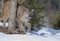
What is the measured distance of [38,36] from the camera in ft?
6.80

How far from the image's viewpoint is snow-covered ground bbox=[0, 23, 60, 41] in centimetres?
194

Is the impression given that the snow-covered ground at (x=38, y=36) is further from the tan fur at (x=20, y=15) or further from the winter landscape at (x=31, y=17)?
the tan fur at (x=20, y=15)

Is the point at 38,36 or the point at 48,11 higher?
the point at 48,11

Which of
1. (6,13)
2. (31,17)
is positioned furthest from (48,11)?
(6,13)

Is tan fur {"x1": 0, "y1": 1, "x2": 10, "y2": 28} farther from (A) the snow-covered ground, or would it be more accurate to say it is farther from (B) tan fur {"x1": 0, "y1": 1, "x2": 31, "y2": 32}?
(A) the snow-covered ground

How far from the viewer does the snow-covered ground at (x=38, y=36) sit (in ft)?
6.37

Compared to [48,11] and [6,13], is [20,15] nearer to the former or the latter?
[6,13]

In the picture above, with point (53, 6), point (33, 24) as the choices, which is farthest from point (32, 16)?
point (53, 6)

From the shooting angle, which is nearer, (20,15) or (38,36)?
(38,36)

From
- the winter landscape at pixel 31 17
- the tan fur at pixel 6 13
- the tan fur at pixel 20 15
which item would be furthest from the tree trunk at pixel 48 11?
the tan fur at pixel 6 13

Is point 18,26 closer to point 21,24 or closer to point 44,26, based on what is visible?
point 21,24

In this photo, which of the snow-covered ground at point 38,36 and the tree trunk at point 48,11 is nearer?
the snow-covered ground at point 38,36

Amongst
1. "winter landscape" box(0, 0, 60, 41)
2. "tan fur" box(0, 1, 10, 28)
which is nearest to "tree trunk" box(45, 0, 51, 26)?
"winter landscape" box(0, 0, 60, 41)

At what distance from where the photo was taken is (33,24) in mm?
2205
